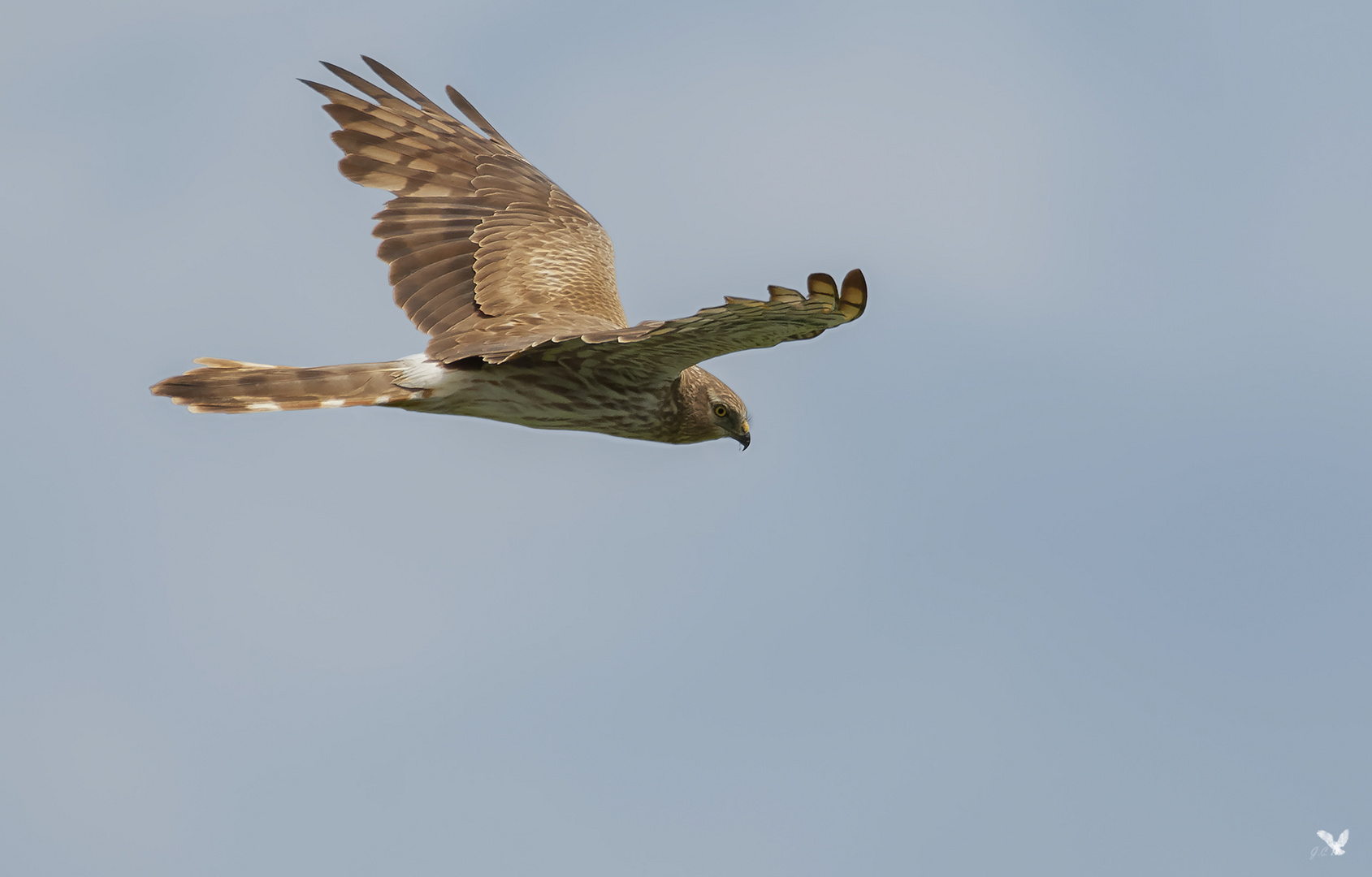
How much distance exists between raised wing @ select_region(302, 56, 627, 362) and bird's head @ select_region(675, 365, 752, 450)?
655 millimetres

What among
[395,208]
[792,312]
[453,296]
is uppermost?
[395,208]

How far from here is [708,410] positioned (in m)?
8.83

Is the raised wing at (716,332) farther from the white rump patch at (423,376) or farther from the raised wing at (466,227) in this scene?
the raised wing at (466,227)

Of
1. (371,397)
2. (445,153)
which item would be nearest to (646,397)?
(371,397)

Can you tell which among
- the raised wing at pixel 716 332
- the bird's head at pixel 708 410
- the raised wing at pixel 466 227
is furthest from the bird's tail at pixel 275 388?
the bird's head at pixel 708 410

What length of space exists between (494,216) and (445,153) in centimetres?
76

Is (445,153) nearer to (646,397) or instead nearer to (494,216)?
(494,216)

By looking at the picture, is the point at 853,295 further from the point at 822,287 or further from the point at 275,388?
the point at 275,388

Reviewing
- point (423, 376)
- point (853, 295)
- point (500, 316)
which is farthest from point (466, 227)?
point (853, 295)

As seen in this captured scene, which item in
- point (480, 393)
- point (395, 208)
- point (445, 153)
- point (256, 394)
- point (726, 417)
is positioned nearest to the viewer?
point (256, 394)

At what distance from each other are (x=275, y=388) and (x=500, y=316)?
177 centimetres

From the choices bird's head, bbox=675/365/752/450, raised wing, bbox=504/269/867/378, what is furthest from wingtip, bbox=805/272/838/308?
bird's head, bbox=675/365/752/450

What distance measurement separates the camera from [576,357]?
7922 millimetres

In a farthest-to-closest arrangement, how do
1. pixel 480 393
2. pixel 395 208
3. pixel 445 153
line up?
pixel 445 153, pixel 395 208, pixel 480 393
